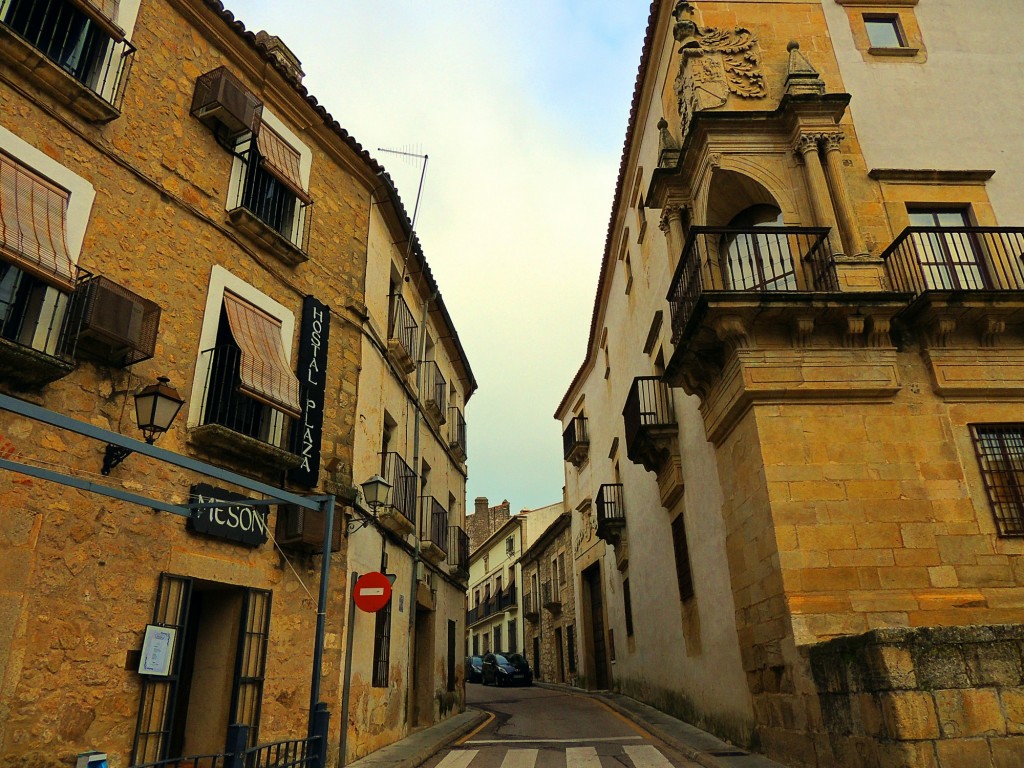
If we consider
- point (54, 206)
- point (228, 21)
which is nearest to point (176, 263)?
point (54, 206)

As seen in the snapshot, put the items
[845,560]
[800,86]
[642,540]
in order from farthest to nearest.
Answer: [642,540] < [800,86] < [845,560]

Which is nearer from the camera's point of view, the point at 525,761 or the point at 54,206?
the point at 54,206

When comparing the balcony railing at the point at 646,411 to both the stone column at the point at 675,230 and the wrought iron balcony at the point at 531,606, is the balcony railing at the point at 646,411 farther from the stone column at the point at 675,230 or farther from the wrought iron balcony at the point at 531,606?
the wrought iron balcony at the point at 531,606

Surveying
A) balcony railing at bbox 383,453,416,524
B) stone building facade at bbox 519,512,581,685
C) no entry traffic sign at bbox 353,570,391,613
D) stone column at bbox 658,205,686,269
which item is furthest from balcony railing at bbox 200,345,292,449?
stone building facade at bbox 519,512,581,685

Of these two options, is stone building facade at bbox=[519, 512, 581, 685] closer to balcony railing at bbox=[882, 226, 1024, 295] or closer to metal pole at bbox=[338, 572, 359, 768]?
metal pole at bbox=[338, 572, 359, 768]

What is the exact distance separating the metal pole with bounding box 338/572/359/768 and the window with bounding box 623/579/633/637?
10111mm

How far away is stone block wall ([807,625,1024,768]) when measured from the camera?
5785 millimetres

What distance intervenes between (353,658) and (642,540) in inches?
342

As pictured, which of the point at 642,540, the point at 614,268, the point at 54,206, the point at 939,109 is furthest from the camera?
the point at 614,268

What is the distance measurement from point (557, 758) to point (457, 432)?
10.6 meters

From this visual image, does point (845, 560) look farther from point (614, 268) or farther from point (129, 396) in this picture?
point (614, 268)

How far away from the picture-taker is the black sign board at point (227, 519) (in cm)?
760

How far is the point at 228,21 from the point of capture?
966 cm

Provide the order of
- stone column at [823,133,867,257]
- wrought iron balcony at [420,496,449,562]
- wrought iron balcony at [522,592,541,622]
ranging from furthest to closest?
wrought iron balcony at [522,592,541,622] < wrought iron balcony at [420,496,449,562] < stone column at [823,133,867,257]
